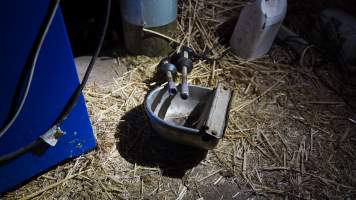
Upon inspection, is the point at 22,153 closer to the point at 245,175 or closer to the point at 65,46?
the point at 65,46

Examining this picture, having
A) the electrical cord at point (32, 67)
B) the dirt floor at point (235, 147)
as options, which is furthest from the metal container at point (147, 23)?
the electrical cord at point (32, 67)

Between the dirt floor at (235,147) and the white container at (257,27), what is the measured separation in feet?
0.31

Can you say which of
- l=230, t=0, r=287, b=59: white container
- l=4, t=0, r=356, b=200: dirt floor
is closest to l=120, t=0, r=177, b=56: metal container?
l=4, t=0, r=356, b=200: dirt floor

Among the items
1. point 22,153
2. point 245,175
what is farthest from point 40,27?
point 245,175

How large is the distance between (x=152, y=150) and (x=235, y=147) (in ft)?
1.59

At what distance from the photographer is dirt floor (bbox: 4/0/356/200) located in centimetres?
161

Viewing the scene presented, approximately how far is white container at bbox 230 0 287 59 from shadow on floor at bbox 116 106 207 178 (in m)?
0.96

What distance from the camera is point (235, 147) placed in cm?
182

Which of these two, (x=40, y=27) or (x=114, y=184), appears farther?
(x=114, y=184)

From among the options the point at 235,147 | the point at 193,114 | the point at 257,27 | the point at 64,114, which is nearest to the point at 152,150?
the point at 193,114

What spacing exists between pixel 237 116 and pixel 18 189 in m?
1.31

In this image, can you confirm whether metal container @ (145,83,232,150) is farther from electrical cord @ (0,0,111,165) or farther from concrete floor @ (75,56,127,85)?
concrete floor @ (75,56,127,85)

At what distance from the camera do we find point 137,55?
7.97 feet

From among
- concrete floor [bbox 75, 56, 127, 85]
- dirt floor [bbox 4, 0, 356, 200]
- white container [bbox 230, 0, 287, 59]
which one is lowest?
dirt floor [bbox 4, 0, 356, 200]
